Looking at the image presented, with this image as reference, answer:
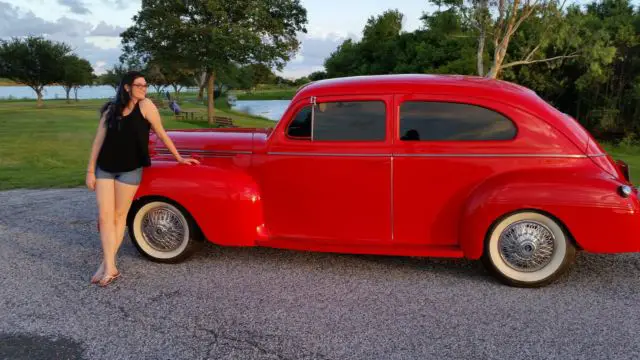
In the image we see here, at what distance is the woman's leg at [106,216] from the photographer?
439cm

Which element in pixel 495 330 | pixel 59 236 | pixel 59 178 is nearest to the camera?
pixel 495 330

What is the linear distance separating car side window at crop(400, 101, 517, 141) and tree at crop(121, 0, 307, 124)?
92.5 ft

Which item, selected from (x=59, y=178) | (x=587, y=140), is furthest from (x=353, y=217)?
(x=59, y=178)

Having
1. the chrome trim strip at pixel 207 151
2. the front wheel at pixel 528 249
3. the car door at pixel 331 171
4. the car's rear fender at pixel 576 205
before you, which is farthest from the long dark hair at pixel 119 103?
the front wheel at pixel 528 249

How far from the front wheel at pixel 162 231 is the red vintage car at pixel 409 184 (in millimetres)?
11

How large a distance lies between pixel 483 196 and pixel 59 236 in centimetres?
502

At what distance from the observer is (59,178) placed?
1077 cm

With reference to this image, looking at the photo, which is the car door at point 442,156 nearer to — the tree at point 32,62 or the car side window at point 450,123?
the car side window at point 450,123

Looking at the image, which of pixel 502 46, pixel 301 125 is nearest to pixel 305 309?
pixel 301 125

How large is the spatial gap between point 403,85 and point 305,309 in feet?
7.15

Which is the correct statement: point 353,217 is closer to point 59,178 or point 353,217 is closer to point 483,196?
point 483,196

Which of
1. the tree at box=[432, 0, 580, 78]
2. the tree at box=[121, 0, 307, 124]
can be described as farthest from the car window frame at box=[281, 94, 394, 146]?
the tree at box=[121, 0, 307, 124]

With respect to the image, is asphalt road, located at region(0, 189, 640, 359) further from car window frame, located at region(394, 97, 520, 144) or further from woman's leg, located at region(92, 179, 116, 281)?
car window frame, located at region(394, 97, 520, 144)

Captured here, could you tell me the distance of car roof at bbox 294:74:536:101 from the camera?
450 centimetres
